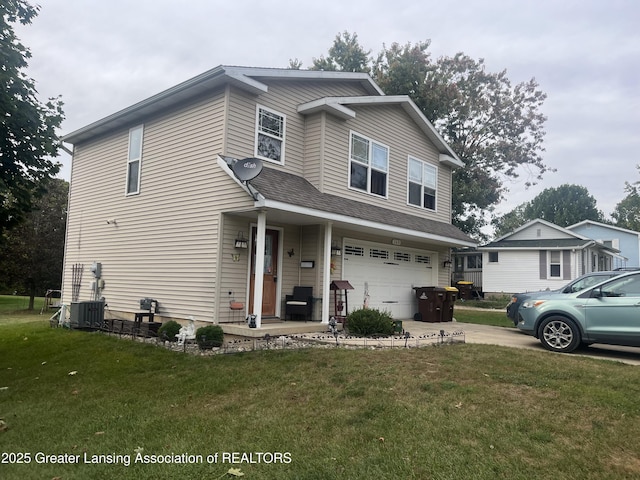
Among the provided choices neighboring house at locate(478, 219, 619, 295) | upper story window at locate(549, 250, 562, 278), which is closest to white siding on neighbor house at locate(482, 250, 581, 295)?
neighboring house at locate(478, 219, 619, 295)

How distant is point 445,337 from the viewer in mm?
8852

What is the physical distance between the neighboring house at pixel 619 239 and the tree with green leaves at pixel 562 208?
16.5m

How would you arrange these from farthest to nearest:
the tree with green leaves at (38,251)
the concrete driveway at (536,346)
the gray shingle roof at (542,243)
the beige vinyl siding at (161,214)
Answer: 1. the gray shingle roof at (542,243)
2. the tree with green leaves at (38,251)
3. the beige vinyl siding at (161,214)
4. the concrete driveway at (536,346)

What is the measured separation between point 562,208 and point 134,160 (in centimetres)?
5416

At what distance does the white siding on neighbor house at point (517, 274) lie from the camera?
25.4m

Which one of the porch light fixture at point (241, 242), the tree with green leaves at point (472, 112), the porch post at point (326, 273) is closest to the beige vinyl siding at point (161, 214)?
the porch light fixture at point (241, 242)

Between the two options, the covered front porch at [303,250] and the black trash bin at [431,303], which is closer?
the covered front porch at [303,250]

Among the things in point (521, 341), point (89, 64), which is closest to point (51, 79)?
point (89, 64)

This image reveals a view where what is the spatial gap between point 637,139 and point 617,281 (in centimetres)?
3042

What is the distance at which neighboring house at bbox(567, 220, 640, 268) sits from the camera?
3409cm

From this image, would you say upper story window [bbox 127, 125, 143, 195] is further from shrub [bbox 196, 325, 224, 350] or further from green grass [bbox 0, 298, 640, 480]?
green grass [bbox 0, 298, 640, 480]

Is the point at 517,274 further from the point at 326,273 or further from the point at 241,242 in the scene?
the point at 241,242

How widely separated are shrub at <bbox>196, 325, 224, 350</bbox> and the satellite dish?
2833 millimetres

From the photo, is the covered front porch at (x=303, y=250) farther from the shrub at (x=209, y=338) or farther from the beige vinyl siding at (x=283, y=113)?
the shrub at (x=209, y=338)
